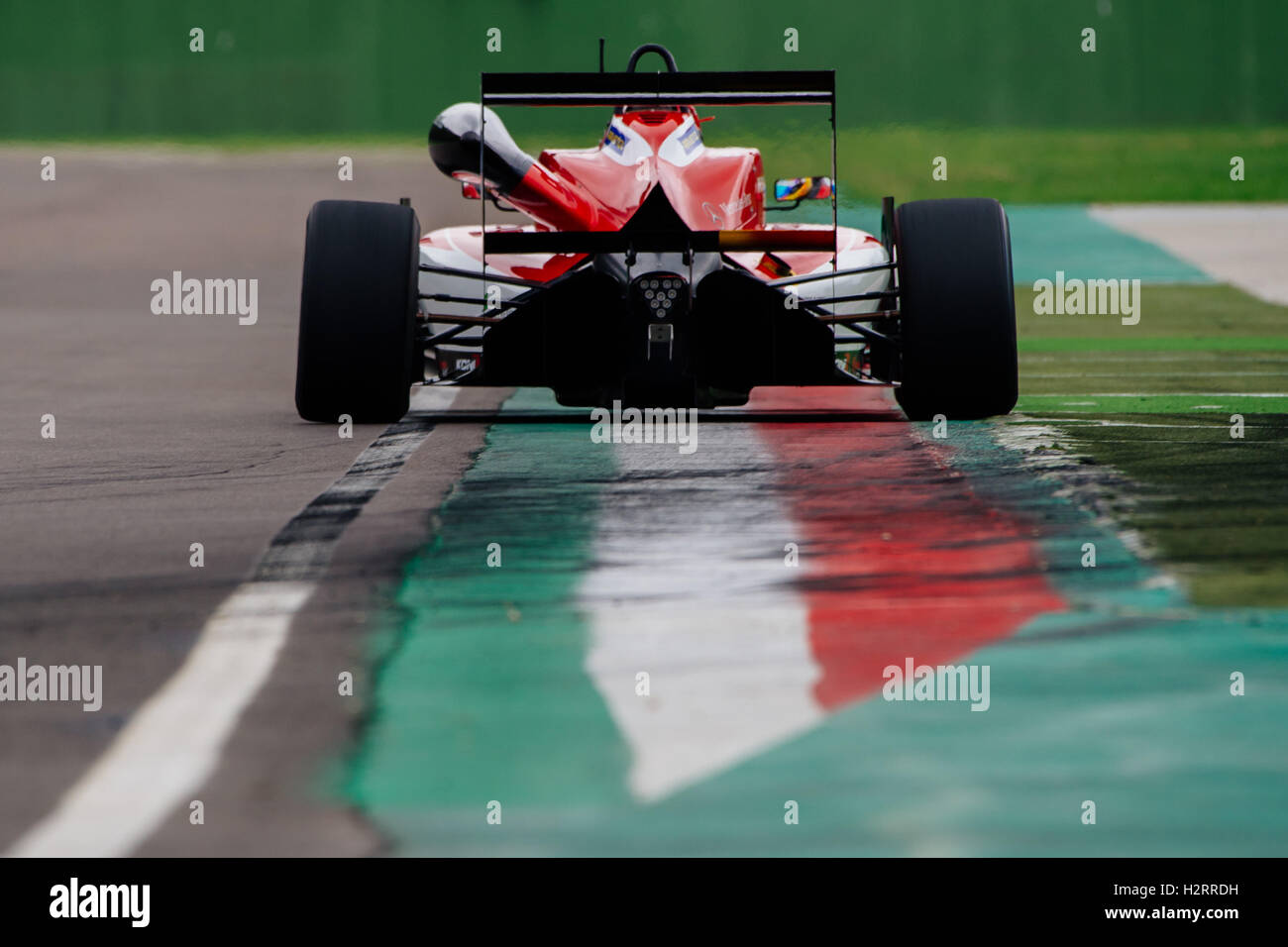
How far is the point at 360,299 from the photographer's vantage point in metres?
9.81

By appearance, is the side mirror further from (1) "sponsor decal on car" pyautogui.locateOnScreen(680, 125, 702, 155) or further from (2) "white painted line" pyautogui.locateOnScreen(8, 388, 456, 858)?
(2) "white painted line" pyautogui.locateOnScreen(8, 388, 456, 858)

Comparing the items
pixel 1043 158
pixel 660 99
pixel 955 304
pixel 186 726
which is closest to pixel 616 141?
pixel 660 99

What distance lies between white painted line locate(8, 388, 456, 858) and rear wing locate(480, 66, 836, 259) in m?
2.80

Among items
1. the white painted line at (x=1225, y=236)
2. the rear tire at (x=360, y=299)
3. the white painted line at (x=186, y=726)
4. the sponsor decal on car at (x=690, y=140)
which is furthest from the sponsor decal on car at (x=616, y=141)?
the white painted line at (x=1225, y=236)

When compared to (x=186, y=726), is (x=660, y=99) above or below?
above

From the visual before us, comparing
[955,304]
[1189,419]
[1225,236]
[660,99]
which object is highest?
[660,99]

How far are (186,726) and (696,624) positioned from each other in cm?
146

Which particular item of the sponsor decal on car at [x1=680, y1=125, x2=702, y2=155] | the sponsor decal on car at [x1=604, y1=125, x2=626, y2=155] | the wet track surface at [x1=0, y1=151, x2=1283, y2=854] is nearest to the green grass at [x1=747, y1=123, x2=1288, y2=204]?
the sponsor decal on car at [x1=680, y1=125, x2=702, y2=155]

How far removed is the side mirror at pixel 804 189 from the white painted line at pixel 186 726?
5.04 meters

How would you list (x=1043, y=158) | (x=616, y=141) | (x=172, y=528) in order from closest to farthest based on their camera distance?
1. (x=172, y=528)
2. (x=616, y=141)
3. (x=1043, y=158)

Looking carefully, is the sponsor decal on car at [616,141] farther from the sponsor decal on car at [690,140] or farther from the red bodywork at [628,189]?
the sponsor decal on car at [690,140]

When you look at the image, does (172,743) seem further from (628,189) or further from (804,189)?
(804,189)
